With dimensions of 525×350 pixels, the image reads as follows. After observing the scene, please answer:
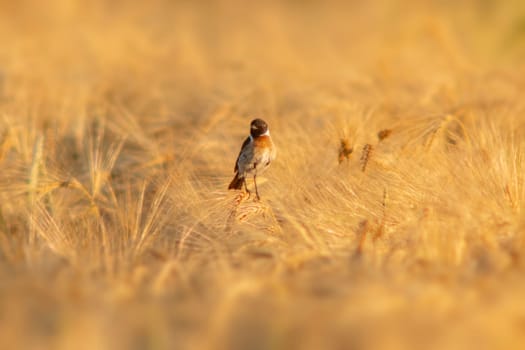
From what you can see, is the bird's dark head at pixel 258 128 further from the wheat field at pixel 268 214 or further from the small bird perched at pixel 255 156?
the wheat field at pixel 268 214

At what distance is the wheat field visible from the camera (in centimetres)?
208

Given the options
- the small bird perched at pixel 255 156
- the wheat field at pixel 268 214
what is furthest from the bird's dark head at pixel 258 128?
the wheat field at pixel 268 214

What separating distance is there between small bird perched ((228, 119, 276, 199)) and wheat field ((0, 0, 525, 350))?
0.12 metres

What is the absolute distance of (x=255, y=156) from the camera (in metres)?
3.59

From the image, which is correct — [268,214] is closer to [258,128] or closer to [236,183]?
[236,183]

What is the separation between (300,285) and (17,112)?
11.9ft

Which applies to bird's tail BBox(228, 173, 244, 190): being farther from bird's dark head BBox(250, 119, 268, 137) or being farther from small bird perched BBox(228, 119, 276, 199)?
bird's dark head BBox(250, 119, 268, 137)

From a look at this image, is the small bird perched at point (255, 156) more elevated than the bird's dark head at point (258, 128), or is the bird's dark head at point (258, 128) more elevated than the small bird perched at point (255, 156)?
the bird's dark head at point (258, 128)

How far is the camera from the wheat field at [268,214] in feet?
6.82

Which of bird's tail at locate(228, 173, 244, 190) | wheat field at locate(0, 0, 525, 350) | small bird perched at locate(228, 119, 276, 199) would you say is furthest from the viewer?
bird's tail at locate(228, 173, 244, 190)

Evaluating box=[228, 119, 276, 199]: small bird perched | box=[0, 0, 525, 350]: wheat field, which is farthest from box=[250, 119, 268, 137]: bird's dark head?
box=[0, 0, 525, 350]: wheat field

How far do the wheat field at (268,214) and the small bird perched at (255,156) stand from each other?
0.38 ft

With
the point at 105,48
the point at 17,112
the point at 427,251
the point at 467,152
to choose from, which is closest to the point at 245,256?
the point at 427,251

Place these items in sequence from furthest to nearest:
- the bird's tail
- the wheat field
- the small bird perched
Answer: the bird's tail
the small bird perched
the wheat field
